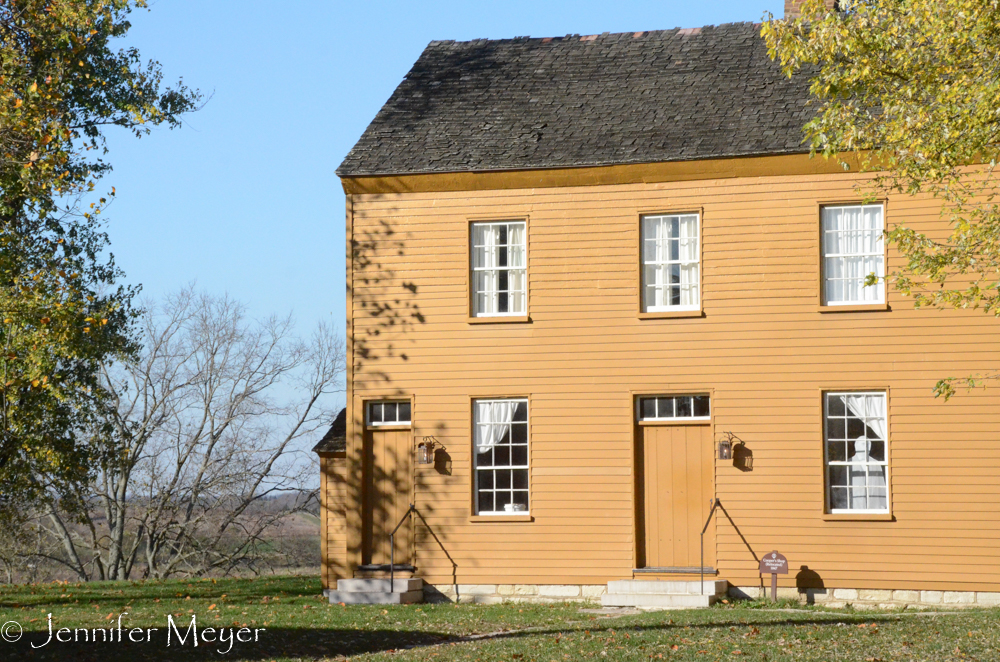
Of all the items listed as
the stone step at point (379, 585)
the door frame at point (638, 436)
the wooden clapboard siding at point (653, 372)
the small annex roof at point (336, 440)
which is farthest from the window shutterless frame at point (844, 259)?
the small annex roof at point (336, 440)

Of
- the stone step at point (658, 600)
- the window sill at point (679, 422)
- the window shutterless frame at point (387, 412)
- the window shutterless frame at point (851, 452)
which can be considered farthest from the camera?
the window shutterless frame at point (387, 412)

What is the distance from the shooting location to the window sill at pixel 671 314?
1567cm

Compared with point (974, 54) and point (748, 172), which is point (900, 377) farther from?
point (974, 54)

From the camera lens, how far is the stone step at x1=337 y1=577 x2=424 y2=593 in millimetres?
15820

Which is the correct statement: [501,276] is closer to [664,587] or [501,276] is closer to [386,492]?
[386,492]

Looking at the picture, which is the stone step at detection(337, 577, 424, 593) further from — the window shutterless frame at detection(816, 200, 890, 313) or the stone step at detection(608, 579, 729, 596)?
the window shutterless frame at detection(816, 200, 890, 313)

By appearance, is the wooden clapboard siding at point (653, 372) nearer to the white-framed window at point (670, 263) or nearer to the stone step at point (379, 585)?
the white-framed window at point (670, 263)

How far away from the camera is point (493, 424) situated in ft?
53.4

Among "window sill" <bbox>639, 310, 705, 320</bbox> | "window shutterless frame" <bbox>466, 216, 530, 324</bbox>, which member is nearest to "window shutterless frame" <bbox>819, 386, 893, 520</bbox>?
"window sill" <bbox>639, 310, 705, 320</bbox>

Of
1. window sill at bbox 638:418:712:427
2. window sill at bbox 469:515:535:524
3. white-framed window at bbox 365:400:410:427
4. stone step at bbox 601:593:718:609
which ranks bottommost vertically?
stone step at bbox 601:593:718:609

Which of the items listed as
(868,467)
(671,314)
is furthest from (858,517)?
(671,314)

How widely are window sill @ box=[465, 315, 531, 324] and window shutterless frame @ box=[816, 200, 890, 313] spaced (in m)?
4.31

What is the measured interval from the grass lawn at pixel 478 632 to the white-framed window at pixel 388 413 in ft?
9.33

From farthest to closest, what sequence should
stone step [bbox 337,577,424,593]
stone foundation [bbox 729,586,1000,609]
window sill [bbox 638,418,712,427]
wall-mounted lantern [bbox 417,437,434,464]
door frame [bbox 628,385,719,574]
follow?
wall-mounted lantern [bbox 417,437,434,464]
stone step [bbox 337,577,424,593]
window sill [bbox 638,418,712,427]
door frame [bbox 628,385,719,574]
stone foundation [bbox 729,586,1000,609]
